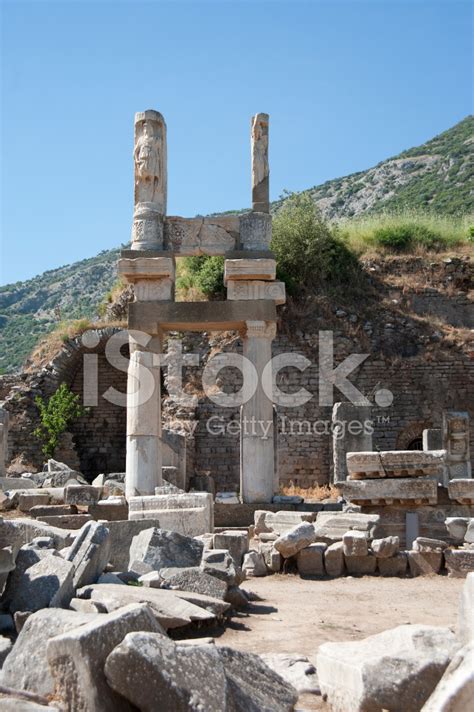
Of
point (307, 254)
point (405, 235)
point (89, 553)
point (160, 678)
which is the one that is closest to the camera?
point (160, 678)

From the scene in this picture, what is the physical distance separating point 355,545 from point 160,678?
6079 mm

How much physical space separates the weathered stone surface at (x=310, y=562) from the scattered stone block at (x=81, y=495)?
144 inches

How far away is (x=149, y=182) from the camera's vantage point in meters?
13.7

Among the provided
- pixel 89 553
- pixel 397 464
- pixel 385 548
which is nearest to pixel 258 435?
pixel 397 464

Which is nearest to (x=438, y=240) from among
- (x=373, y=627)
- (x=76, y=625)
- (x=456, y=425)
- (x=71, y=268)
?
(x=456, y=425)

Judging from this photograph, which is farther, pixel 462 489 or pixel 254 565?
pixel 462 489

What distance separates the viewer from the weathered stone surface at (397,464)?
438 inches

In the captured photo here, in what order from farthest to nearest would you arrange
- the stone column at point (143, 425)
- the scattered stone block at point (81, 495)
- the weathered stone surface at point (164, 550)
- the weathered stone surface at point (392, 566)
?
the stone column at point (143, 425)
the scattered stone block at point (81, 495)
the weathered stone surface at point (392, 566)
the weathered stone surface at point (164, 550)

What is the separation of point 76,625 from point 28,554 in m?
1.70

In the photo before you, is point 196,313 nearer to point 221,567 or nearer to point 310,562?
point 310,562

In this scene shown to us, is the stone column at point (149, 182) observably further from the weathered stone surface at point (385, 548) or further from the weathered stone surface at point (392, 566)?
the weathered stone surface at point (392, 566)

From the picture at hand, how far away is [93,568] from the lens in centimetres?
607

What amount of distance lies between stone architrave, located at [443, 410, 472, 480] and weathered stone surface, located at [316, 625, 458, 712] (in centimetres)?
1065

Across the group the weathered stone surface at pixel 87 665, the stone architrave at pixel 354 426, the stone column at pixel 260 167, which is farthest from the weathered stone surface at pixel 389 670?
the stone architrave at pixel 354 426
